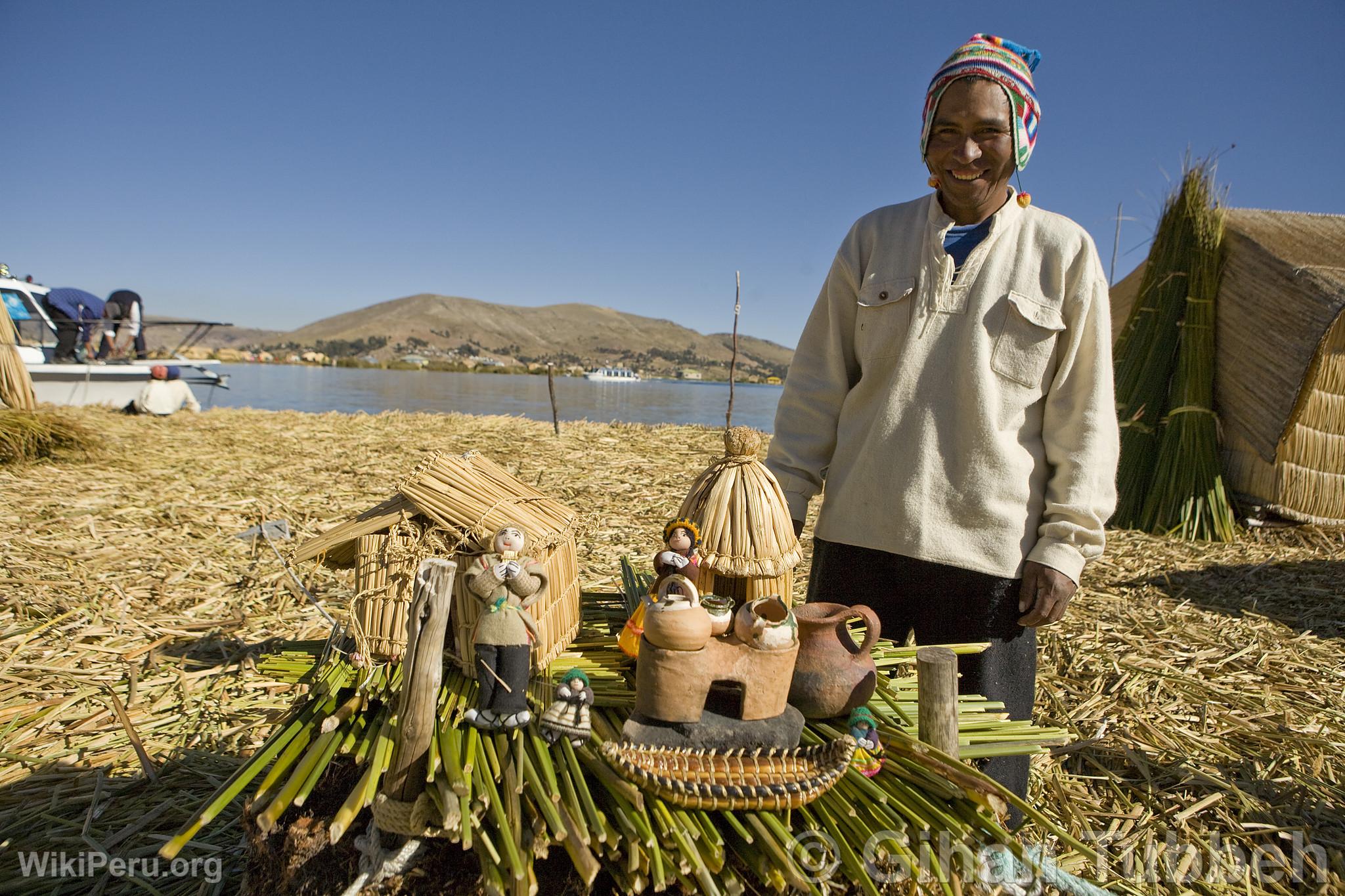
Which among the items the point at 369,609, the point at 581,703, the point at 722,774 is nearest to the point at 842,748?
the point at 722,774

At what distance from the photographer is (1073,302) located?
2.05m

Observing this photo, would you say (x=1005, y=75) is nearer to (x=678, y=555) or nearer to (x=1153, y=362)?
(x=678, y=555)

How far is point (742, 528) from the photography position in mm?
2055

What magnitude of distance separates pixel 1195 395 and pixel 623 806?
24.5 feet

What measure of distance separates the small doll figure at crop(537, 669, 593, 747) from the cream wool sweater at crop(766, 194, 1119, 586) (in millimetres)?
1005

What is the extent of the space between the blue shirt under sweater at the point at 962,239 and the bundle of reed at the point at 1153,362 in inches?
229

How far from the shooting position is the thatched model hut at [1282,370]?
603cm

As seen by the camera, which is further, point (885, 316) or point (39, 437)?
point (39, 437)

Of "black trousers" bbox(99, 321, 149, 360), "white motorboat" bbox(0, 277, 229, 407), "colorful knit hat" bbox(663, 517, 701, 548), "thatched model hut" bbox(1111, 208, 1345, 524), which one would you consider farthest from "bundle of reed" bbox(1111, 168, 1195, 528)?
"black trousers" bbox(99, 321, 149, 360)

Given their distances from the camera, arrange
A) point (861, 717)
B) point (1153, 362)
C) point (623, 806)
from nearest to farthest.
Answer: point (623, 806)
point (861, 717)
point (1153, 362)

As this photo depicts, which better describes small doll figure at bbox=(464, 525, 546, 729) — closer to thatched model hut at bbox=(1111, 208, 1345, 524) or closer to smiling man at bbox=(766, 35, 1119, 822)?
smiling man at bbox=(766, 35, 1119, 822)

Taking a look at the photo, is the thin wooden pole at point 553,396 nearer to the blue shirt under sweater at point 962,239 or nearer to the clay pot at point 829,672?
the blue shirt under sweater at point 962,239

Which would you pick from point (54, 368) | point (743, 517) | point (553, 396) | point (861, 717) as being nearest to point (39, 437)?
point (553, 396)

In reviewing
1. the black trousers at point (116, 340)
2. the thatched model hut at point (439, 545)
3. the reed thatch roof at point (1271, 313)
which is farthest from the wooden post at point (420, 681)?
the black trousers at point (116, 340)
